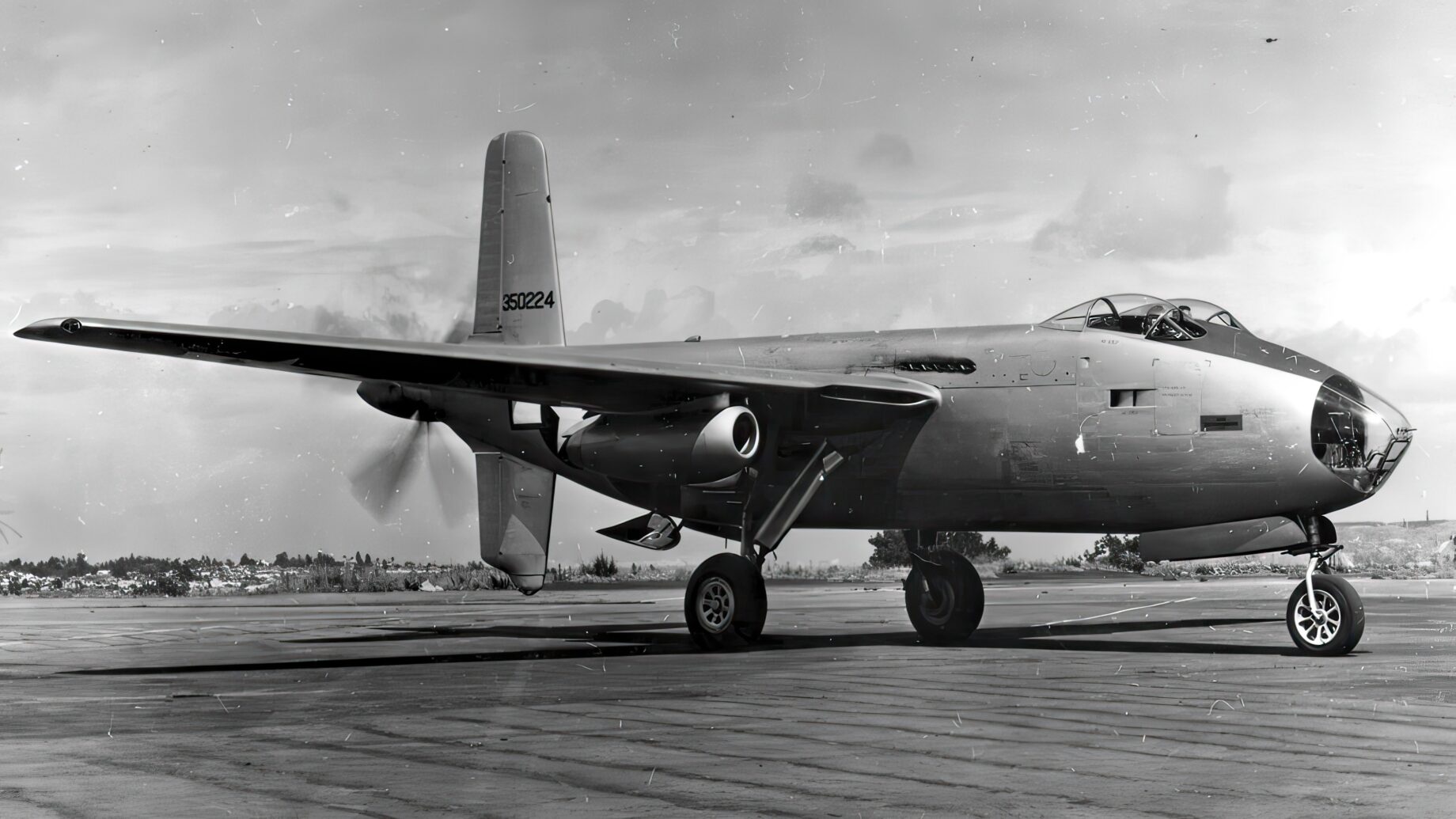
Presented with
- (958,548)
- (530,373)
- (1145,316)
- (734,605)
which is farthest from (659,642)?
(958,548)

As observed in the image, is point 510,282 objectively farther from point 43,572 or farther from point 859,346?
point 43,572

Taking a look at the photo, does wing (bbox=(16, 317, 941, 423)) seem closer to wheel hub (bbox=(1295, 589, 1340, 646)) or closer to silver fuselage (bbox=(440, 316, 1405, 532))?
silver fuselage (bbox=(440, 316, 1405, 532))

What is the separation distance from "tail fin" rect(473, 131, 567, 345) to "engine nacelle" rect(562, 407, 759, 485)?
19.5ft

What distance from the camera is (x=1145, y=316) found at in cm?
1545

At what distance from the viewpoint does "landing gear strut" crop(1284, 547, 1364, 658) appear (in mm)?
14109

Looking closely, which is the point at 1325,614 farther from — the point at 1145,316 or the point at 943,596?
the point at 943,596

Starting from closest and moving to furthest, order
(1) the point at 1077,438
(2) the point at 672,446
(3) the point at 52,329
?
(3) the point at 52,329 < (1) the point at 1077,438 < (2) the point at 672,446

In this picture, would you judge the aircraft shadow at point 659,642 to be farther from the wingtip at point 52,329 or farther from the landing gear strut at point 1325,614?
the wingtip at point 52,329

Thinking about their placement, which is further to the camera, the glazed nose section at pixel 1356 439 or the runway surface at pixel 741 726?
the glazed nose section at pixel 1356 439

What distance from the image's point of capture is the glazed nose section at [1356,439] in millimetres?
14102

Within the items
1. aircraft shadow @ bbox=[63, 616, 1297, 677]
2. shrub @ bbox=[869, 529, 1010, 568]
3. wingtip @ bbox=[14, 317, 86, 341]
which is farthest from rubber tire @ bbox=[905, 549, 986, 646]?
shrub @ bbox=[869, 529, 1010, 568]

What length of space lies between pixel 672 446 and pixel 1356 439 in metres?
7.67

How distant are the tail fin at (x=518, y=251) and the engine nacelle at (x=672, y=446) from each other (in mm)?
5934

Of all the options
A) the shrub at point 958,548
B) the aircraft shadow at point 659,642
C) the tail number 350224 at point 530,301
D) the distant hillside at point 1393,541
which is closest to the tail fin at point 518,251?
the tail number 350224 at point 530,301
